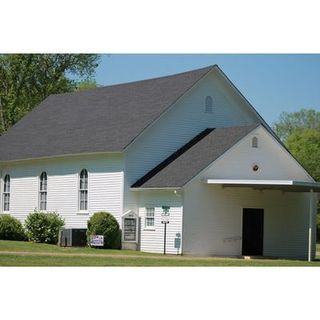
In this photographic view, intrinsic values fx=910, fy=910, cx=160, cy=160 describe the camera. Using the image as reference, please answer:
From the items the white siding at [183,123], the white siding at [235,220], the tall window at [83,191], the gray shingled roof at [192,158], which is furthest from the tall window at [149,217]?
the tall window at [83,191]

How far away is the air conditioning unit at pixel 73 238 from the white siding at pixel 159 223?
7.61ft

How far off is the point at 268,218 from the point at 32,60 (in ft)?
37.8

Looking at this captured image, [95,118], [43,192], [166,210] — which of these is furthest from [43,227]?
[166,210]

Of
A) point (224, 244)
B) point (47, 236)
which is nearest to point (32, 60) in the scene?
point (47, 236)

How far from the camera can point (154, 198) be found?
35344 millimetres

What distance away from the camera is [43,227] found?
37.3 meters

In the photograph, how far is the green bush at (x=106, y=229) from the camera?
34969 millimetres

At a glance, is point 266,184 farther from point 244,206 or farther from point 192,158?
point 192,158

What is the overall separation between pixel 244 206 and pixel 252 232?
136cm

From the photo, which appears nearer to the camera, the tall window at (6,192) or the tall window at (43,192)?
the tall window at (43,192)

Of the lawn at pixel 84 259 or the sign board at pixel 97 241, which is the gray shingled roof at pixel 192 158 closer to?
the sign board at pixel 97 241

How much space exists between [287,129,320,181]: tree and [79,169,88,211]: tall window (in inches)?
344

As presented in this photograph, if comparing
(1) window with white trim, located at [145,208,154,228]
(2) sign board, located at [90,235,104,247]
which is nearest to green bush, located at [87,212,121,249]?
(2) sign board, located at [90,235,104,247]
